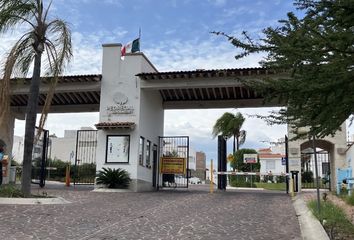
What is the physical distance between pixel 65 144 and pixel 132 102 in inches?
2176

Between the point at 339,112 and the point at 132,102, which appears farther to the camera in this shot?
the point at 132,102

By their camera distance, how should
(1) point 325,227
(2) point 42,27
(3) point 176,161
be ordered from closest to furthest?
(1) point 325,227, (2) point 42,27, (3) point 176,161

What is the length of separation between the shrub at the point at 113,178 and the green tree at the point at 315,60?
14.4 metres

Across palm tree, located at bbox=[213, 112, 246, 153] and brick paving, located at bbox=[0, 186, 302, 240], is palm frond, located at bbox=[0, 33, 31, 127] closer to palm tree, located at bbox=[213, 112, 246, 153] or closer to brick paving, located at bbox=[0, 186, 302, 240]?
brick paving, located at bbox=[0, 186, 302, 240]

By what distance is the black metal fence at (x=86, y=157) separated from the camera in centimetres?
2620

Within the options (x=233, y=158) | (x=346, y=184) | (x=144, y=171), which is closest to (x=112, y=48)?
(x=144, y=171)

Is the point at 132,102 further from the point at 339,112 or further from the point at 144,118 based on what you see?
the point at 339,112

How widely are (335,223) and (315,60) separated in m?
4.96

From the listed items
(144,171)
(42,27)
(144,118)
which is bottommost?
(144,171)

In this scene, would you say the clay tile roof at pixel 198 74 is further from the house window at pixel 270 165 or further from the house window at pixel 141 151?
the house window at pixel 270 165

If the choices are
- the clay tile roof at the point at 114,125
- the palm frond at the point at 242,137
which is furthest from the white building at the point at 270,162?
the clay tile roof at the point at 114,125

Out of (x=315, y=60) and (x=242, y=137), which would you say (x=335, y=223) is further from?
(x=242, y=137)

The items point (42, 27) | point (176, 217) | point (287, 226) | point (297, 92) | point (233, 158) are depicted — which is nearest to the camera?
point (297, 92)

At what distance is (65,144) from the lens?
244 ft
